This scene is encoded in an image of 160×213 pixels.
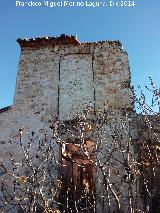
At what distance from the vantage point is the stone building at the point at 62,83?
1111 centimetres

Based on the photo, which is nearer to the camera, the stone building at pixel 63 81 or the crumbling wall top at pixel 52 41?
the stone building at pixel 63 81

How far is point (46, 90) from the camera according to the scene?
11672mm

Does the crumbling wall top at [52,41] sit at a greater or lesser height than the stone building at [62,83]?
greater

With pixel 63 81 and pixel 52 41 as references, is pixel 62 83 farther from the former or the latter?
pixel 52 41

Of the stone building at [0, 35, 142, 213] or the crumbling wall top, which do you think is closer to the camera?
the stone building at [0, 35, 142, 213]

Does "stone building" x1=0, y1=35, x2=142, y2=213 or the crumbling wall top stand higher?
the crumbling wall top

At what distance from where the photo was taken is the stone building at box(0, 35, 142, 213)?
1111cm

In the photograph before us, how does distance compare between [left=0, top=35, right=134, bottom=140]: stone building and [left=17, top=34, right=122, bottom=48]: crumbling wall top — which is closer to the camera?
[left=0, top=35, right=134, bottom=140]: stone building

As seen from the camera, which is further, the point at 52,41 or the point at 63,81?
the point at 52,41

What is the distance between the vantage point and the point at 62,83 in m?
11.7

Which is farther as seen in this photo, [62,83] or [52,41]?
[52,41]

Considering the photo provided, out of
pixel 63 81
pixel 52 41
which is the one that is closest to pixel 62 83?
pixel 63 81

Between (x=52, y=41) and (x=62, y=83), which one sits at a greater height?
(x=52, y=41)

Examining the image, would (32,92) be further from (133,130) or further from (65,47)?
(133,130)
